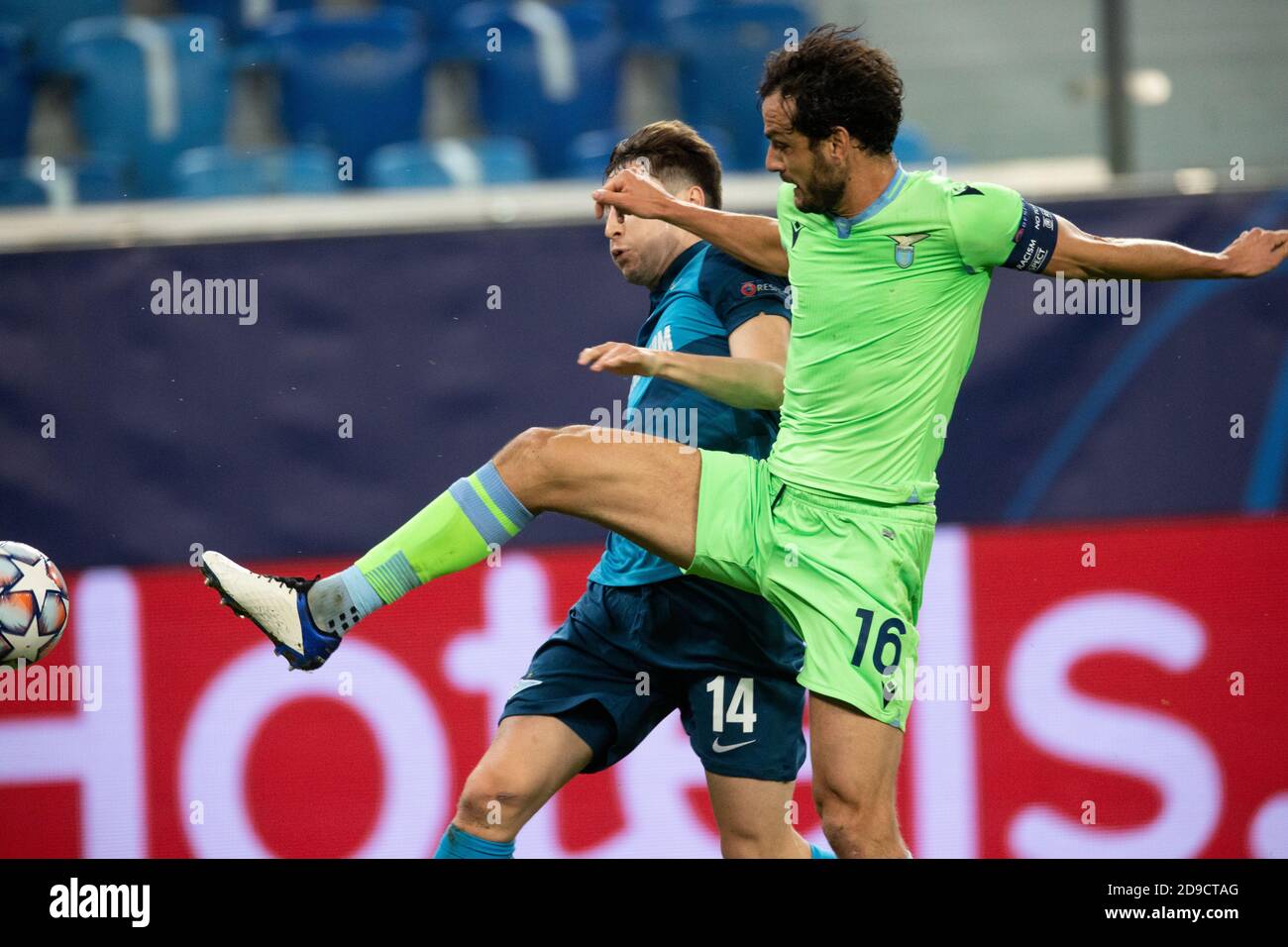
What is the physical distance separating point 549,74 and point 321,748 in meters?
2.67

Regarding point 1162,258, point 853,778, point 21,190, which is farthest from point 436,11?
point 853,778

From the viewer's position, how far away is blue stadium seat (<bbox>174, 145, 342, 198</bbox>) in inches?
213

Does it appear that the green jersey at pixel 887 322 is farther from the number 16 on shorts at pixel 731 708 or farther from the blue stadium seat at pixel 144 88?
the blue stadium seat at pixel 144 88

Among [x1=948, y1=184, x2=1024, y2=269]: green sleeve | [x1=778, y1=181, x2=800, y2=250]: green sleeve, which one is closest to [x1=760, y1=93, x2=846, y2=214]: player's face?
[x1=778, y1=181, x2=800, y2=250]: green sleeve

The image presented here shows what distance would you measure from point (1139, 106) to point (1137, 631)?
1713 mm

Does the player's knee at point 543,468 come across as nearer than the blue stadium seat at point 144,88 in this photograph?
Yes

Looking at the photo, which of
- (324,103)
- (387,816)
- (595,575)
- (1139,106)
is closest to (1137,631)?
(1139,106)

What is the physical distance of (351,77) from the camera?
6.19 m

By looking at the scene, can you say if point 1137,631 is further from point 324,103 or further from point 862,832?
point 324,103

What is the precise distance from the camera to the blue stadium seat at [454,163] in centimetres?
577

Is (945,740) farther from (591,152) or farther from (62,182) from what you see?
(62,182)

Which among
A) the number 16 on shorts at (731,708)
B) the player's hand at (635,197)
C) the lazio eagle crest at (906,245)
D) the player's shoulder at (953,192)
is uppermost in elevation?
the player's hand at (635,197)

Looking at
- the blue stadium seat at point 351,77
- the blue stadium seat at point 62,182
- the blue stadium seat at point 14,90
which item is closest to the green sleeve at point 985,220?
the blue stadium seat at point 351,77

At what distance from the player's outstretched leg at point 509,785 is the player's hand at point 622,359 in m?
0.92
